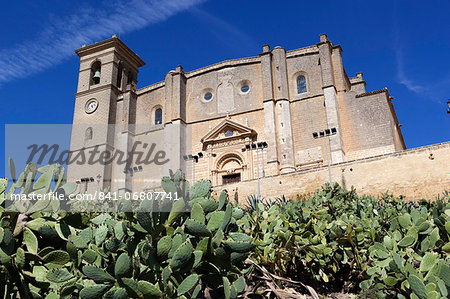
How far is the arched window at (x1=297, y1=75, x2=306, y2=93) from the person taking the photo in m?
22.7

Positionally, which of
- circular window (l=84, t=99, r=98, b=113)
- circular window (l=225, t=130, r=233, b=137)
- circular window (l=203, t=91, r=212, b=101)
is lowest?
circular window (l=225, t=130, r=233, b=137)

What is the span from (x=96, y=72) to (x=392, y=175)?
2229 centimetres

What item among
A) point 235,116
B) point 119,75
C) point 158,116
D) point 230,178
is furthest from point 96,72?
point 230,178

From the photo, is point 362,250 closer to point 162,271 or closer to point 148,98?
point 162,271

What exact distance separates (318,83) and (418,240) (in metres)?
20.7

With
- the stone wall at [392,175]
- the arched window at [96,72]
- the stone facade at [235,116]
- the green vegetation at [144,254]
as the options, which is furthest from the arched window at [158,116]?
the green vegetation at [144,254]

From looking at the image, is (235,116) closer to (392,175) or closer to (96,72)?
(392,175)

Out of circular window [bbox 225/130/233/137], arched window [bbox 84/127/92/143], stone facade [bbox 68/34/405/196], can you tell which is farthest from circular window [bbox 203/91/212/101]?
arched window [bbox 84/127/92/143]

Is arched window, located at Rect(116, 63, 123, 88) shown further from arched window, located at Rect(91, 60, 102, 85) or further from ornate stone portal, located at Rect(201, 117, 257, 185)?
ornate stone portal, located at Rect(201, 117, 257, 185)

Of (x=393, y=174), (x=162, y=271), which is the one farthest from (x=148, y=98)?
(x=162, y=271)

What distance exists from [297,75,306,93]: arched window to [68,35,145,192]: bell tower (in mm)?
11621

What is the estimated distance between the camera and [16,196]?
181 cm

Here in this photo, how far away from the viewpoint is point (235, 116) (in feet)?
77.0

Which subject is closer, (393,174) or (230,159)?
(393,174)
